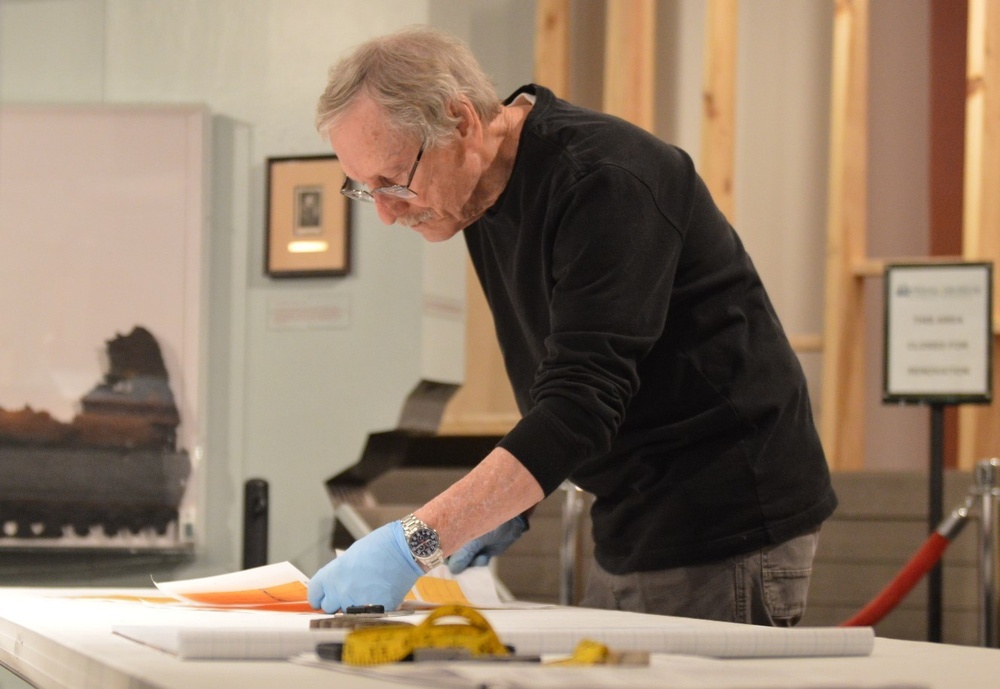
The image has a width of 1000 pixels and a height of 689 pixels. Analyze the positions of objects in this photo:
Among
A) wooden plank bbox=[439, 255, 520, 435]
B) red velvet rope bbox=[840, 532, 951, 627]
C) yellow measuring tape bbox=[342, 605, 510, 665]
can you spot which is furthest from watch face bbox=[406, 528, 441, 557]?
wooden plank bbox=[439, 255, 520, 435]

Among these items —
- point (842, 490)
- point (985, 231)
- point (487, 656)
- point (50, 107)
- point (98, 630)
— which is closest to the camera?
point (487, 656)

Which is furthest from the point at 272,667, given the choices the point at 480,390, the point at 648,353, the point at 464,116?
the point at 480,390

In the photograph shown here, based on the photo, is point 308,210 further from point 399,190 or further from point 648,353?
point 648,353

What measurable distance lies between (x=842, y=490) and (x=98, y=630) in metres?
3.24

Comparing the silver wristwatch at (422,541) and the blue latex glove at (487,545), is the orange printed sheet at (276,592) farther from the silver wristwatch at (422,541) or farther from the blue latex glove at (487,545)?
the silver wristwatch at (422,541)

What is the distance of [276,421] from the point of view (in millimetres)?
3762

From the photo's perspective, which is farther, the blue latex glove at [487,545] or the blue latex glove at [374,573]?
the blue latex glove at [487,545]

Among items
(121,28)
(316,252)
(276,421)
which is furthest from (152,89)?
(276,421)

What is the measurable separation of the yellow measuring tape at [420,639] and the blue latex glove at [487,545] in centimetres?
72

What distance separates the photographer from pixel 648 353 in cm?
153

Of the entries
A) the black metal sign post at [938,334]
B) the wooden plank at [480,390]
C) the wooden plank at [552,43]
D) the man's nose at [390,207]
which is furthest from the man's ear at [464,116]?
the wooden plank at [552,43]

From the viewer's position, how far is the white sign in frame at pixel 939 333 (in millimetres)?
3773

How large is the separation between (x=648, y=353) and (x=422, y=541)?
41 centimetres

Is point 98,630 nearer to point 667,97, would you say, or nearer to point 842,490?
point 842,490
